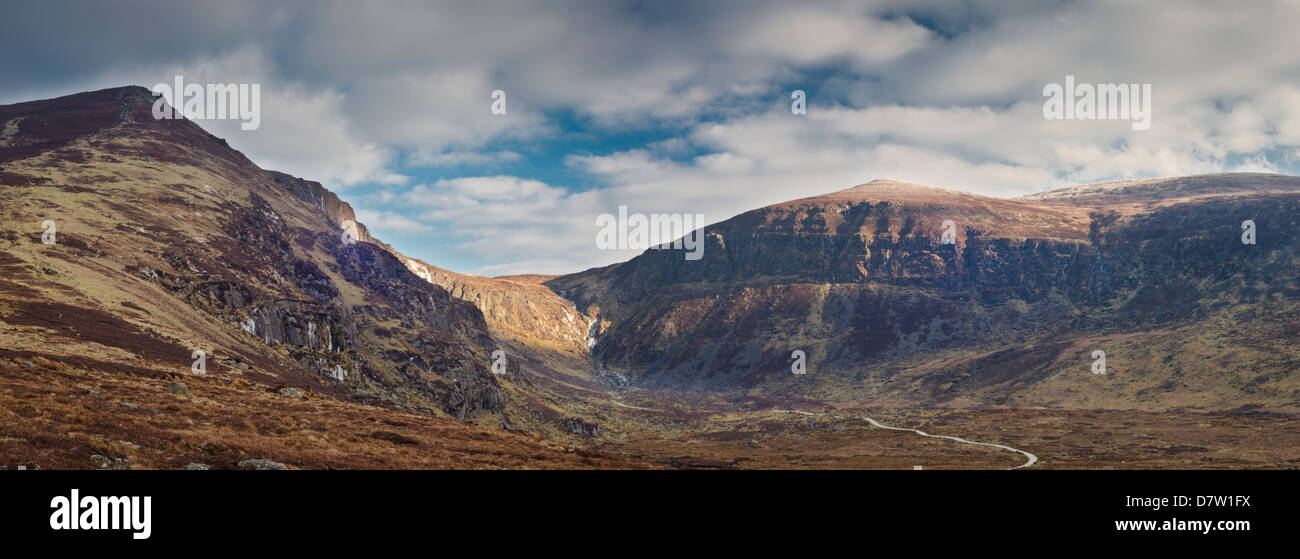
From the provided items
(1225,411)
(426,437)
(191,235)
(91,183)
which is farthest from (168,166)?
(1225,411)

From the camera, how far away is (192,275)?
75688 millimetres

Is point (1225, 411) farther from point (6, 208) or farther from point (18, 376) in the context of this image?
point (6, 208)
